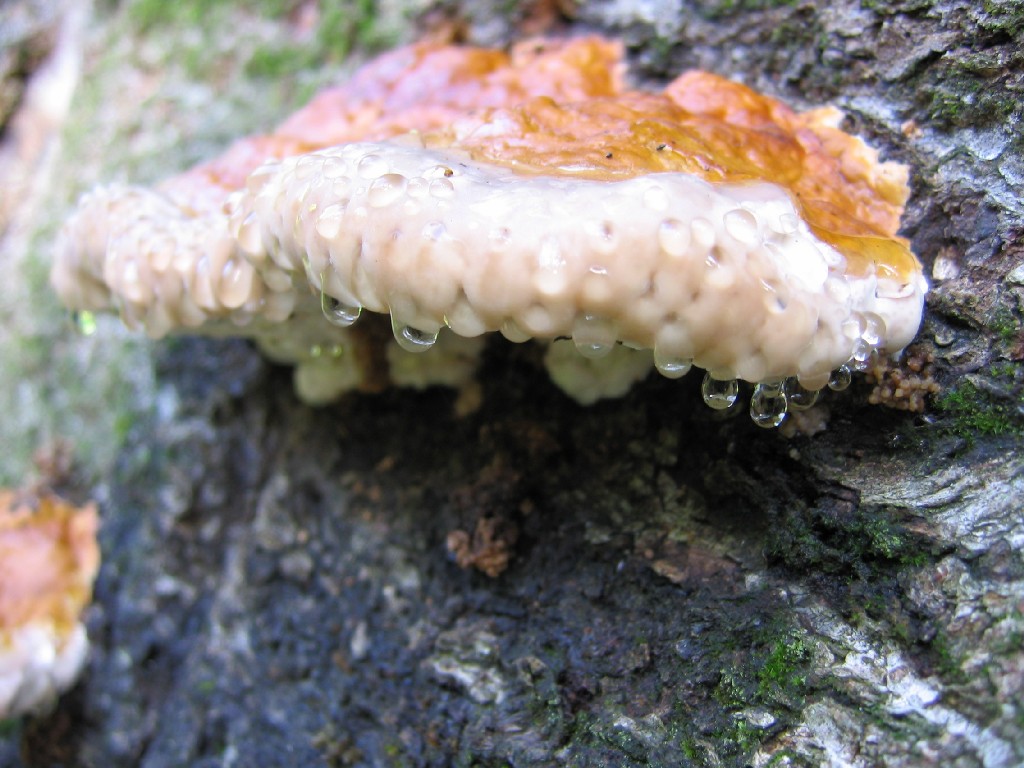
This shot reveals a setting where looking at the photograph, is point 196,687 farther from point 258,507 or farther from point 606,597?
point 606,597

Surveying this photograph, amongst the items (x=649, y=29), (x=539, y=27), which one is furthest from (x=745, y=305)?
(x=539, y=27)

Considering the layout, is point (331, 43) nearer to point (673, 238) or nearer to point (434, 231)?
point (434, 231)

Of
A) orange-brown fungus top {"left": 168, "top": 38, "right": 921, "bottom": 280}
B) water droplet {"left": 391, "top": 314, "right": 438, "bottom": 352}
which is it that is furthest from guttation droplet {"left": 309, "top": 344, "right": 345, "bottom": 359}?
water droplet {"left": 391, "top": 314, "right": 438, "bottom": 352}

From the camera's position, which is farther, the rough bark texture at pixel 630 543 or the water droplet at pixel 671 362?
the rough bark texture at pixel 630 543

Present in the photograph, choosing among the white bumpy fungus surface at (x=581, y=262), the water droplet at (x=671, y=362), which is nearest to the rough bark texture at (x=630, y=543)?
the white bumpy fungus surface at (x=581, y=262)

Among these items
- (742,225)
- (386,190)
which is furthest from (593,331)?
(386,190)

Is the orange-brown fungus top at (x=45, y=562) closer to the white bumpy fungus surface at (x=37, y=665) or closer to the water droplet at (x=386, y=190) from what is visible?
the white bumpy fungus surface at (x=37, y=665)

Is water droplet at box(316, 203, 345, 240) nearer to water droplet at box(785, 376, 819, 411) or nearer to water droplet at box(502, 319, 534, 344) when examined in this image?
water droplet at box(502, 319, 534, 344)
